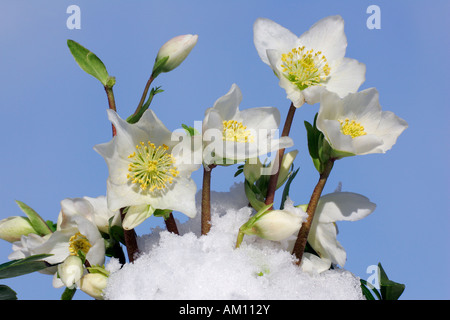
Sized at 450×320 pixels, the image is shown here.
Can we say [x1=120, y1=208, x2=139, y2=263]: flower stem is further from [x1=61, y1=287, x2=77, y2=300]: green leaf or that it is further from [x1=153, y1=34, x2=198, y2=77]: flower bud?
[x1=153, y1=34, x2=198, y2=77]: flower bud

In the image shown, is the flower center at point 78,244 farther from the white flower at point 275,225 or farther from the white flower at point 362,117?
the white flower at point 362,117

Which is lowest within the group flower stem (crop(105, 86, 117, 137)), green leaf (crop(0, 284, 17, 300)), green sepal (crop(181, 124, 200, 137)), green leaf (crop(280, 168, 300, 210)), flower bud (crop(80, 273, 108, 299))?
green leaf (crop(0, 284, 17, 300))

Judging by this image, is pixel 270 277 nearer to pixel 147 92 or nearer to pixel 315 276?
pixel 315 276

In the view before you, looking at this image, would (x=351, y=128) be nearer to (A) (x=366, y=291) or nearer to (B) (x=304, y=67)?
(B) (x=304, y=67)

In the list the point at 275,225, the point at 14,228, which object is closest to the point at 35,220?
the point at 14,228

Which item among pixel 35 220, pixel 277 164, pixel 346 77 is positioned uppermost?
pixel 346 77

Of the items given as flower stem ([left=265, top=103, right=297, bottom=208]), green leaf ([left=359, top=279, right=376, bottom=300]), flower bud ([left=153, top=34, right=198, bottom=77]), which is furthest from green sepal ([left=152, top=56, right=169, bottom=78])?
green leaf ([left=359, top=279, right=376, bottom=300])

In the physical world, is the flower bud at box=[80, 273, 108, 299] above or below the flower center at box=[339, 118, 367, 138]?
below

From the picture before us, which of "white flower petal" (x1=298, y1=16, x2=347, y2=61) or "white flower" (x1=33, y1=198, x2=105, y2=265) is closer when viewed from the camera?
"white flower" (x1=33, y1=198, x2=105, y2=265)
